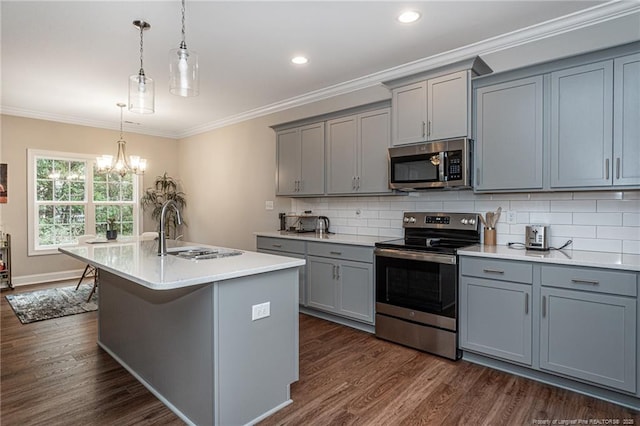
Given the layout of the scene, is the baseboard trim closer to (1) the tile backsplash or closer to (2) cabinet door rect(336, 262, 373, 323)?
(2) cabinet door rect(336, 262, 373, 323)

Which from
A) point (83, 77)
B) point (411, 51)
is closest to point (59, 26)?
point (83, 77)

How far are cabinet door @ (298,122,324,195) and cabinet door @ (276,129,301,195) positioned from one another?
0.29 feet

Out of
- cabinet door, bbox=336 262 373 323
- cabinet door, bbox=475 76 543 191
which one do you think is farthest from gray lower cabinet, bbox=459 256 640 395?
Result: cabinet door, bbox=336 262 373 323

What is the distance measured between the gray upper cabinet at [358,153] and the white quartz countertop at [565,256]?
1.17 metres

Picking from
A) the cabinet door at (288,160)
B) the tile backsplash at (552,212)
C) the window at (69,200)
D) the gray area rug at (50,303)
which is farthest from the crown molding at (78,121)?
the tile backsplash at (552,212)

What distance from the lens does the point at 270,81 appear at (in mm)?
4109

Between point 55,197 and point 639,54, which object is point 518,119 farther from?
point 55,197

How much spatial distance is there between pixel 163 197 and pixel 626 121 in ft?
22.0

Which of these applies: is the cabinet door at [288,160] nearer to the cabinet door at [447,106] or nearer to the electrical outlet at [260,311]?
the cabinet door at [447,106]

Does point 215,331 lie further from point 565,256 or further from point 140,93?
point 565,256

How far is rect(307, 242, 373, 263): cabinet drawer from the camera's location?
3.43 meters

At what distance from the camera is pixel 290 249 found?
4129 millimetres

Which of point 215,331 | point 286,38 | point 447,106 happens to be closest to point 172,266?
point 215,331

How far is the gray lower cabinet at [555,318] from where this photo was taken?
219 cm
